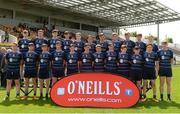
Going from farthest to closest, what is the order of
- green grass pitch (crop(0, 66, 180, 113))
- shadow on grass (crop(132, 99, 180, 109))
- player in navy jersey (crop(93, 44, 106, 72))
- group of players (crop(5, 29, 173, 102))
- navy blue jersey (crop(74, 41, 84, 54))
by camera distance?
navy blue jersey (crop(74, 41, 84, 54)) < player in navy jersey (crop(93, 44, 106, 72)) < group of players (crop(5, 29, 173, 102)) < shadow on grass (crop(132, 99, 180, 109)) < green grass pitch (crop(0, 66, 180, 113))

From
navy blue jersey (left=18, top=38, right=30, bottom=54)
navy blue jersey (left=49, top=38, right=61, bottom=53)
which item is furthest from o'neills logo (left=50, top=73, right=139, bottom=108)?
navy blue jersey (left=18, top=38, right=30, bottom=54)

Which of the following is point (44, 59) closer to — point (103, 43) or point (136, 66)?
point (103, 43)

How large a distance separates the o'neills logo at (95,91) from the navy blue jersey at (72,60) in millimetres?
1108

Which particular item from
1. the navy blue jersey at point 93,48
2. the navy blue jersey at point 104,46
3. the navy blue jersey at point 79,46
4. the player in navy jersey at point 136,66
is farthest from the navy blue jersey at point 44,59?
the player in navy jersey at point 136,66

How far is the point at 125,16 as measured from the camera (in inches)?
1884

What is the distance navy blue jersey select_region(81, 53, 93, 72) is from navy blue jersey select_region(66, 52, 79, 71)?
192mm

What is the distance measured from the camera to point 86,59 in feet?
35.3

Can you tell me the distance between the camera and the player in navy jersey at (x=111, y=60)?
10602 mm

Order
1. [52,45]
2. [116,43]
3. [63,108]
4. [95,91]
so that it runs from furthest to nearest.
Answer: [52,45], [116,43], [95,91], [63,108]

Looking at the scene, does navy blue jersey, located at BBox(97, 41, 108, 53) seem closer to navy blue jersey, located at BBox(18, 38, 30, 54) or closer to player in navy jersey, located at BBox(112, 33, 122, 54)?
player in navy jersey, located at BBox(112, 33, 122, 54)

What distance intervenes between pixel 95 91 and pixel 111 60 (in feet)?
4.79

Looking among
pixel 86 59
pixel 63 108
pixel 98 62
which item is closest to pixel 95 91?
pixel 63 108

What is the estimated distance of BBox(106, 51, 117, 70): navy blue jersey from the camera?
10.6m

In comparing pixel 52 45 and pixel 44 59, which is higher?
pixel 52 45
